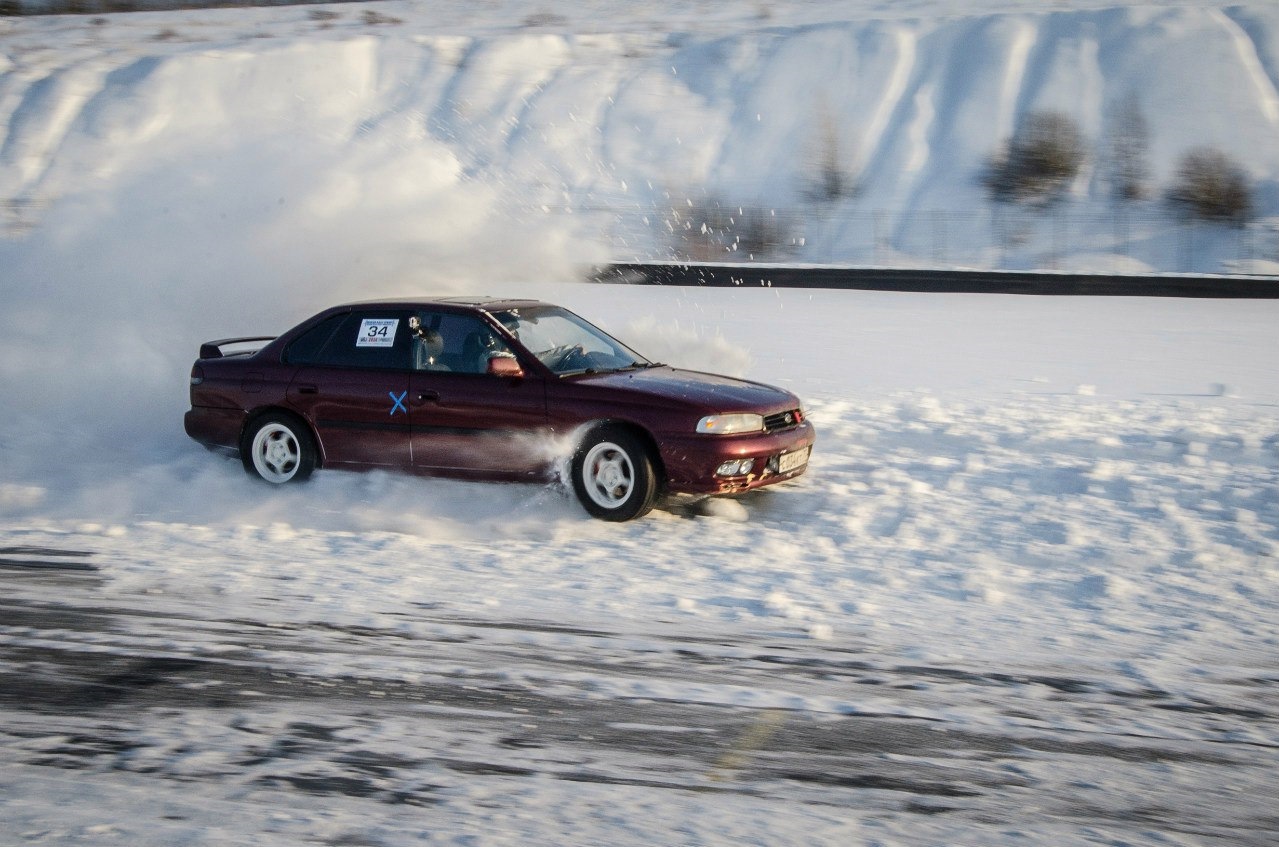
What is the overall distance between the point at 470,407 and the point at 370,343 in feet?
3.15

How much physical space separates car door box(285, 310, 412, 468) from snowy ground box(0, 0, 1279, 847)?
1.06ft

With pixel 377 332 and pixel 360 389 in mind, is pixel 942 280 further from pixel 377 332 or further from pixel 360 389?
pixel 360 389

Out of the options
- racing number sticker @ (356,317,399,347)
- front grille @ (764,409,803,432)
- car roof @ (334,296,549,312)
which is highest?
car roof @ (334,296,549,312)

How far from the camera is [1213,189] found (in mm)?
31203

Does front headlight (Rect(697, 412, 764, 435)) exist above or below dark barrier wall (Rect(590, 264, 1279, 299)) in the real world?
below

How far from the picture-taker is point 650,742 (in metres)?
4.20

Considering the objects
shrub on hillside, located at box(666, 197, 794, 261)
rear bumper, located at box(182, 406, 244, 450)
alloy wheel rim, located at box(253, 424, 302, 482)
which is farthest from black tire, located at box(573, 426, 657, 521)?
shrub on hillside, located at box(666, 197, 794, 261)

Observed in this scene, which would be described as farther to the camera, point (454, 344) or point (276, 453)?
point (276, 453)

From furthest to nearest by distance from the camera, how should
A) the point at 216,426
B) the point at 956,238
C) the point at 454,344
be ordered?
the point at 956,238 < the point at 216,426 < the point at 454,344

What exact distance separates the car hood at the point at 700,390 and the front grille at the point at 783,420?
0.14 ft

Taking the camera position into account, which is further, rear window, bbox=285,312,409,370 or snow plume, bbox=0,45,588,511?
snow plume, bbox=0,45,588,511

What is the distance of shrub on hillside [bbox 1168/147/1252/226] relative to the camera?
30.6m

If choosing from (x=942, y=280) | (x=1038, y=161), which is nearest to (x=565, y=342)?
(x=942, y=280)

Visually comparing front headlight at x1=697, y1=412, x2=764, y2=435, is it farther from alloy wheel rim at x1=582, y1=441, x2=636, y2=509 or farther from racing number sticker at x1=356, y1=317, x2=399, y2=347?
racing number sticker at x1=356, y1=317, x2=399, y2=347
